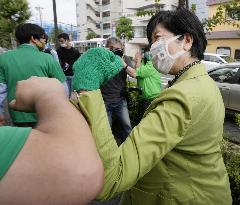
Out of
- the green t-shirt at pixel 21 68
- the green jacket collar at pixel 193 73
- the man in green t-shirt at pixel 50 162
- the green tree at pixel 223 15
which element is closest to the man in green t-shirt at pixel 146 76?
the green tree at pixel 223 15

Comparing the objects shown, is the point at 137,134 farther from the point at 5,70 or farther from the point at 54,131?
the point at 5,70

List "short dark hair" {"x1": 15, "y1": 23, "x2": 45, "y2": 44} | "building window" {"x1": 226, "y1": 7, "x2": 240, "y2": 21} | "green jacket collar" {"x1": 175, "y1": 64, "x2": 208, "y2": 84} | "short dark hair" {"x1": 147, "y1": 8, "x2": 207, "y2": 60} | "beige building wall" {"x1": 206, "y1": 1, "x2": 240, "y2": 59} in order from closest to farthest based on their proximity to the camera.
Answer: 1. "green jacket collar" {"x1": 175, "y1": 64, "x2": 208, "y2": 84}
2. "short dark hair" {"x1": 147, "y1": 8, "x2": 207, "y2": 60}
3. "short dark hair" {"x1": 15, "y1": 23, "x2": 45, "y2": 44}
4. "building window" {"x1": 226, "y1": 7, "x2": 240, "y2": 21}
5. "beige building wall" {"x1": 206, "y1": 1, "x2": 240, "y2": 59}

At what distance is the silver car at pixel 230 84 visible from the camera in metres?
7.10

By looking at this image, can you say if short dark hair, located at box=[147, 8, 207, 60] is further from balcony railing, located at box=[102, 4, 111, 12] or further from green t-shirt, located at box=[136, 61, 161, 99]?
balcony railing, located at box=[102, 4, 111, 12]

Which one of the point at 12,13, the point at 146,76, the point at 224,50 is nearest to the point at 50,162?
the point at 146,76

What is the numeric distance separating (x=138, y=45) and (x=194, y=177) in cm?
4726

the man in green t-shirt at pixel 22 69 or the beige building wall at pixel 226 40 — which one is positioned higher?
the man in green t-shirt at pixel 22 69

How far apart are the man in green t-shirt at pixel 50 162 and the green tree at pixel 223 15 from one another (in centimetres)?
487

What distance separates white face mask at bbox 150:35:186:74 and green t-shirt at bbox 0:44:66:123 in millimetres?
1516

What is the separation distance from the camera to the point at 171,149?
1.19 meters

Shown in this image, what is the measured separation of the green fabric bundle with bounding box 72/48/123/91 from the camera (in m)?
1.09

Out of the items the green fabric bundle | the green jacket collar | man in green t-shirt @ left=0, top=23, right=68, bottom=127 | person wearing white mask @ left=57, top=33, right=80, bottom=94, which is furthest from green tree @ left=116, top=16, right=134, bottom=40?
the green fabric bundle

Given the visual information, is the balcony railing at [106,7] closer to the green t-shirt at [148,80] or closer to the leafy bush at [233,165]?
the green t-shirt at [148,80]

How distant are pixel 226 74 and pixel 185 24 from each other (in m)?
6.45
